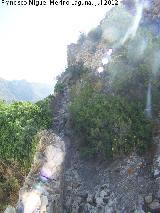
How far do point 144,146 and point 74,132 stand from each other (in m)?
3.32

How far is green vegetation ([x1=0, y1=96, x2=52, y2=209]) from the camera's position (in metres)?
11.1

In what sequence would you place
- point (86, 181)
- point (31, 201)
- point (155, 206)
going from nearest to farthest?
point (31, 201)
point (155, 206)
point (86, 181)

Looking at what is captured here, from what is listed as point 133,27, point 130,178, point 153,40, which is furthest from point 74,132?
point 133,27

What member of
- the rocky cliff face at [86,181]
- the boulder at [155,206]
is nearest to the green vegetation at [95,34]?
the rocky cliff face at [86,181]

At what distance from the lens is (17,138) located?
1454cm

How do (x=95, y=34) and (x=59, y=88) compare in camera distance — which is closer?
(x=59, y=88)

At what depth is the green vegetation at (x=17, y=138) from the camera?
11094 mm

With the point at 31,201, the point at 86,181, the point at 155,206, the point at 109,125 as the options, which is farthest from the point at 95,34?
the point at 31,201

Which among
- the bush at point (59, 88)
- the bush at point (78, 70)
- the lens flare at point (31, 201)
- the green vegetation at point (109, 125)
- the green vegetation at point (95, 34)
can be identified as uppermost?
the green vegetation at point (95, 34)

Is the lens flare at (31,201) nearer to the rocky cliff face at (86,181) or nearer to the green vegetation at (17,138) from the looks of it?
the rocky cliff face at (86,181)

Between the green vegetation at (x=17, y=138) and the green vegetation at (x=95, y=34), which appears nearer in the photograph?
the green vegetation at (x=17, y=138)

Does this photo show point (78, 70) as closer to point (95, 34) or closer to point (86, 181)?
point (95, 34)

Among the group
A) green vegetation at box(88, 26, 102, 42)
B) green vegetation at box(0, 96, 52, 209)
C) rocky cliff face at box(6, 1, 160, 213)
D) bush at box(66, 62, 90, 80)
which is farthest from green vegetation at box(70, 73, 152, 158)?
green vegetation at box(88, 26, 102, 42)

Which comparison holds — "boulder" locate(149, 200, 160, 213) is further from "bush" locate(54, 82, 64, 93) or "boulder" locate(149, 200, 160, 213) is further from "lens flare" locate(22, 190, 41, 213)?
"bush" locate(54, 82, 64, 93)
